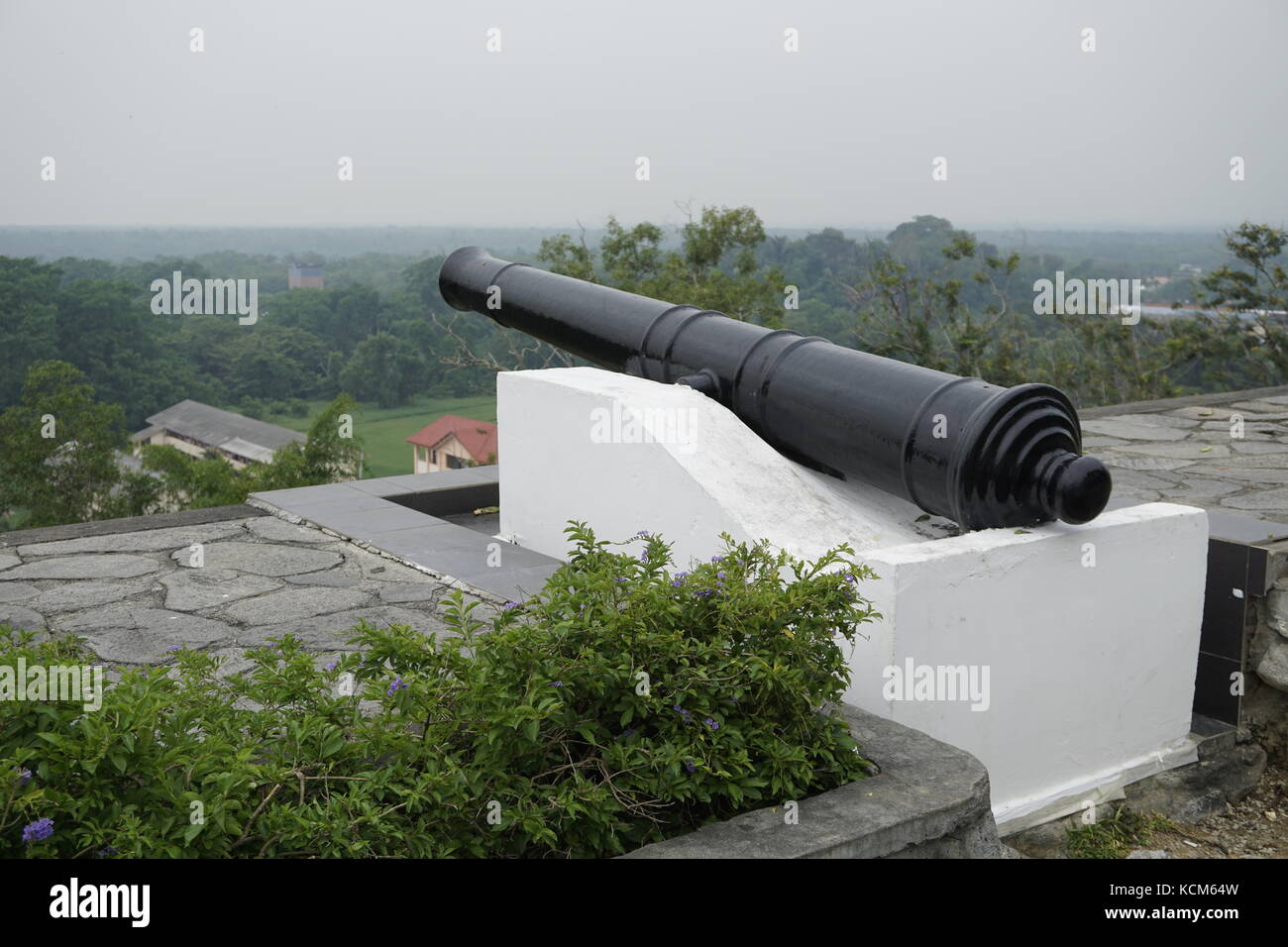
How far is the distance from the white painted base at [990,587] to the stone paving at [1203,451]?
1660mm

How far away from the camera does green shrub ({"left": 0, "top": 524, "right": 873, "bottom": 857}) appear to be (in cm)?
187

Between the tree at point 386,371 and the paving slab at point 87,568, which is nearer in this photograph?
the paving slab at point 87,568

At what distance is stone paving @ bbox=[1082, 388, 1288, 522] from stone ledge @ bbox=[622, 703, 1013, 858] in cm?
324

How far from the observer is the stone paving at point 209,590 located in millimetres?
3887

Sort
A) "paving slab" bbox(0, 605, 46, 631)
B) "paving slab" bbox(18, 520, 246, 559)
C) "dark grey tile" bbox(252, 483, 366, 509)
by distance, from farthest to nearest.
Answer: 1. "dark grey tile" bbox(252, 483, 366, 509)
2. "paving slab" bbox(18, 520, 246, 559)
3. "paving slab" bbox(0, 605, 46, 631)

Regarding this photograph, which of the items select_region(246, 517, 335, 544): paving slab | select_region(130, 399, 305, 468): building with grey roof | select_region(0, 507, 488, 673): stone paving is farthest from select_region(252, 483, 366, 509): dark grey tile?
select_region(130, 399, 305, 468): building with grey roof

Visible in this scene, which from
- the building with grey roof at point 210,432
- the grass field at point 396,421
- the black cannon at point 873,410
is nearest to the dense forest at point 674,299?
the grass field at point 396,421

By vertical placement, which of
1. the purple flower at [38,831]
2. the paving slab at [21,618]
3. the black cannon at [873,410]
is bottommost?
the paving slab at [21,618]

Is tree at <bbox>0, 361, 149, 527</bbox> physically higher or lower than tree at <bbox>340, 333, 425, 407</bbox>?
lower

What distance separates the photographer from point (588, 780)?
6.98 ft

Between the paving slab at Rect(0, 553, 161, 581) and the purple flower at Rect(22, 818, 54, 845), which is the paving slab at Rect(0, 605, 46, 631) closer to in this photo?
the paving slab at Rect(0, 553, 161, 581)

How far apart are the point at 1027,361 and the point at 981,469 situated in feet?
48.4

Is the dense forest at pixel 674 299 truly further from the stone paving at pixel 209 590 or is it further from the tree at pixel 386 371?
the stone paving at pixel 209 590
